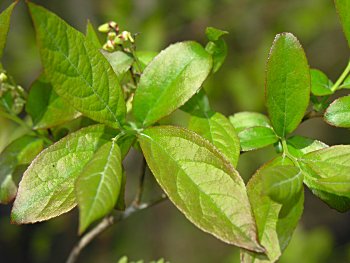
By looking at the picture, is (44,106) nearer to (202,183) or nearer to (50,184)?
(50,184)

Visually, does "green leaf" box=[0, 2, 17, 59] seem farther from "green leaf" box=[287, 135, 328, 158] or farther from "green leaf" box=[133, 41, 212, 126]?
"green leaf" box=[287, 135, 328, 158]

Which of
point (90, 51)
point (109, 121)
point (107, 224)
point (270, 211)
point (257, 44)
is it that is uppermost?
point (90, 51)

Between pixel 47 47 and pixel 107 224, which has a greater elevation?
pixel 47 47

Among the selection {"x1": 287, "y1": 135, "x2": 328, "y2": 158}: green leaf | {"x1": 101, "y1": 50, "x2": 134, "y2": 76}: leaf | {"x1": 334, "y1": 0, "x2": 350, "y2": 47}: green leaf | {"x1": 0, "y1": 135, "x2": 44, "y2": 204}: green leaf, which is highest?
{"x1": 334, "y1": 0, "x2": 350, "y2": 47}: green leaf

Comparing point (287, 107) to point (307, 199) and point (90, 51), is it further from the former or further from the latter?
point (307, 199)

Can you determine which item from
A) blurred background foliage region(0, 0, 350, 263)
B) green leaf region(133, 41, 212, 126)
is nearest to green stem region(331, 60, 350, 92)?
green leaf region(133, 41, 212, 126)

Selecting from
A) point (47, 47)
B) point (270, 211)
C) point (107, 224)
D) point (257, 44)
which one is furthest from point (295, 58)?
point (257, 44)

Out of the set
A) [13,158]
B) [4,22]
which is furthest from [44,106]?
[4,22]
